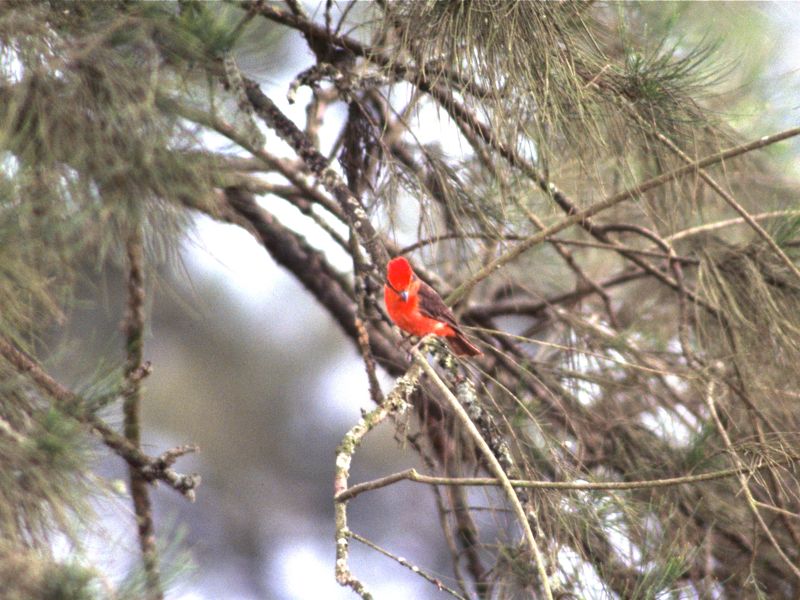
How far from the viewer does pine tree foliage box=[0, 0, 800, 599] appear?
4.84 feet

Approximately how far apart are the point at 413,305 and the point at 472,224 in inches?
10.9

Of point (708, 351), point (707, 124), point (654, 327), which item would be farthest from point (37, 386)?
point (654, 327)

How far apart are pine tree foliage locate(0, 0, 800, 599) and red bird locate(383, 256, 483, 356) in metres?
0.07

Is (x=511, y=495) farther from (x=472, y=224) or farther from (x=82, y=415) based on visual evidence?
(x=472, y=224)

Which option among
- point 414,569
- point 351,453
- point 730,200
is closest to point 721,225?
point 730,200

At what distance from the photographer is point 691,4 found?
2.92 meters

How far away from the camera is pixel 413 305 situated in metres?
2.37

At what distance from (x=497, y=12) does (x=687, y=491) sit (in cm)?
126

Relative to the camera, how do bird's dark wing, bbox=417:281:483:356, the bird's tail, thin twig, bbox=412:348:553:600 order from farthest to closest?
1. the bird's tail
2. bird's dark wing, bbox=417:281:483:356
3. thin twig, bbox=412:348:553:600

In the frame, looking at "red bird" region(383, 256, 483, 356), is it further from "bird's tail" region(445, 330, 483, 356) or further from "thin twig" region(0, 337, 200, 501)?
"thin twig" region(0, 337, 200, 501)

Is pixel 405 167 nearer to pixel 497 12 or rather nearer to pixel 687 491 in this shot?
pixel 497 12

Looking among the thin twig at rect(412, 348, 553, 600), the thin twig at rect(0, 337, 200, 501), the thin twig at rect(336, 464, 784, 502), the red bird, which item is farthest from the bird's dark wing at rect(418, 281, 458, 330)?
the thin twig at rect(336, 464, 784, 502)

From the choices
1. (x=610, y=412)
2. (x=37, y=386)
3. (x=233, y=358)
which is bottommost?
(x=37, y=386)

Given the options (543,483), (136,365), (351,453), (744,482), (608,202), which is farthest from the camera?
(136,365)
